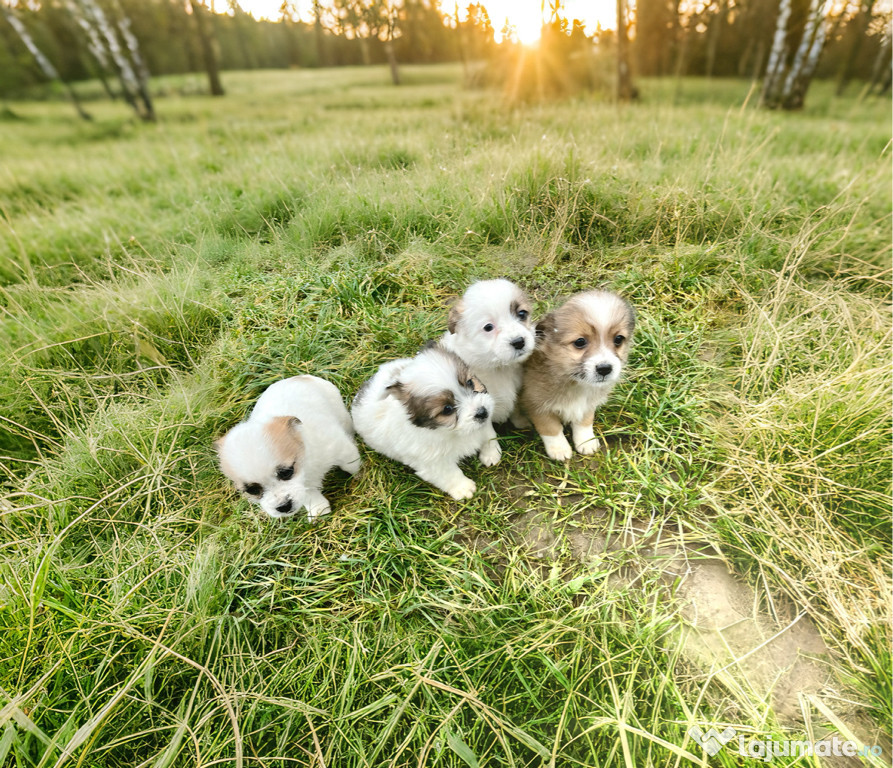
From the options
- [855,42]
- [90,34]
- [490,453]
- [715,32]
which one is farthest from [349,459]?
[855,42]

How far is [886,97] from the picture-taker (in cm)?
766

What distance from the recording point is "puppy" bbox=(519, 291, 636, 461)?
220cm

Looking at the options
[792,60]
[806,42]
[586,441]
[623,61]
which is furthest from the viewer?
[792,60]

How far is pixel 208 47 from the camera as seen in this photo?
7.47 m

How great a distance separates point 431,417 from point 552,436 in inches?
35.8

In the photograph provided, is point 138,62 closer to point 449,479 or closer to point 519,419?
point 519,419

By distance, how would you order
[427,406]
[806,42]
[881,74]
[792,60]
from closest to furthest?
1. [427,406]
2. [806,42]
3. [792,60]
4. [881,74]

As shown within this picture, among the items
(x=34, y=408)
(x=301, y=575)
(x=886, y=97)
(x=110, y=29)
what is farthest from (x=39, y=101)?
(x=886, y=97)

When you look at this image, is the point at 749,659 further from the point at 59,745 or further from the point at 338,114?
the point at 338,114

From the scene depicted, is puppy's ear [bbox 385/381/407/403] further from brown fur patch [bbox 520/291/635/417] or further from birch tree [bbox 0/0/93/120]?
birch tree [bbox 0/0/93/120]

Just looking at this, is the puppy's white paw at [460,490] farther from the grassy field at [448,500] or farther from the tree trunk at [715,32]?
the tree trunk at [715,32]

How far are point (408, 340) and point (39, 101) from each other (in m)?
11.0

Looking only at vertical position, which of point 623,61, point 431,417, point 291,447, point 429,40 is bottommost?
point 291,447

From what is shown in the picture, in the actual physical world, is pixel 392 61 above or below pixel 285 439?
above
